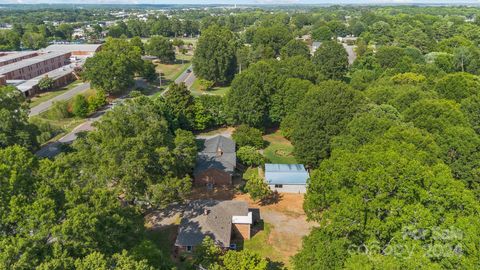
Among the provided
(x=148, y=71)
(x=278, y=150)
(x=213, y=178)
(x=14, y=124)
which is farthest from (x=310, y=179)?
(x=148, y=71)

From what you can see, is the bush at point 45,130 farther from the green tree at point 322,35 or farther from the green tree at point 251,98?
the green tree at point 322,35

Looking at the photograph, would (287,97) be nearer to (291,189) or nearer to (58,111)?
(291,189)

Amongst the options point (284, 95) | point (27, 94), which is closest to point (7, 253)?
point (284, 95)

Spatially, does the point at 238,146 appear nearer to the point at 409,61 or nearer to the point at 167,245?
the point at 167,245

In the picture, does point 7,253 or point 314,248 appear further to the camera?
point 314,248

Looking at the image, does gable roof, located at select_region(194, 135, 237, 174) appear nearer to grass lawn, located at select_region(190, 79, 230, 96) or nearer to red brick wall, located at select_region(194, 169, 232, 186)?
red brick wall, located at select_region(194, 169, 232, 186)

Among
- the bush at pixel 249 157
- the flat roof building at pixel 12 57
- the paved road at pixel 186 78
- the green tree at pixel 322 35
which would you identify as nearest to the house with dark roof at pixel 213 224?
the bush at pixel 249 157

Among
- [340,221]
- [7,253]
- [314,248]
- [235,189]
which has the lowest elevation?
[235,189]
